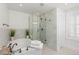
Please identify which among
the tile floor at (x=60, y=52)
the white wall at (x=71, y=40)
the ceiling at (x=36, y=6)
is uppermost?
the ceiling at (x=36, y=6)

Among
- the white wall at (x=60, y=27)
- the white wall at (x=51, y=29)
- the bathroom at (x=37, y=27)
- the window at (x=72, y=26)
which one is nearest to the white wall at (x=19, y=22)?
the bathroom at (x=37, y=27)

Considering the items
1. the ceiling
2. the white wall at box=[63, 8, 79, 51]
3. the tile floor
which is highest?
the ceiling

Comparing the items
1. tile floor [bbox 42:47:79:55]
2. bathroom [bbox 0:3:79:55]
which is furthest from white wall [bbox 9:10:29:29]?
tile floor [bbox 42:47:79:55]

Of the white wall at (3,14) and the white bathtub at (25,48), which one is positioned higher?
the white wall at (3,14)

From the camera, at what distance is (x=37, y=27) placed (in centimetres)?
145

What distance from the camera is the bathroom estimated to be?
4.65ft

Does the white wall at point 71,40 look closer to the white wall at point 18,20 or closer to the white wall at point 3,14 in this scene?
the white wall at point 18,20

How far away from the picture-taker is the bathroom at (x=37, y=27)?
1416 millimetres

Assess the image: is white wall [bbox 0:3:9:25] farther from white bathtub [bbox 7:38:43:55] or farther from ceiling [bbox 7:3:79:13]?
white bathtub [bbox 7:38:43:55]

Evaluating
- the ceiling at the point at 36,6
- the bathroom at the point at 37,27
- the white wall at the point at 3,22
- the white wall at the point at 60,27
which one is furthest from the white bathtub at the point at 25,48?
the ceiling at the point at 36,6

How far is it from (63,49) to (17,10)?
739mm

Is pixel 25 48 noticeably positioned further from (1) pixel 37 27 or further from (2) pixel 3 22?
(2) pixel 3 22

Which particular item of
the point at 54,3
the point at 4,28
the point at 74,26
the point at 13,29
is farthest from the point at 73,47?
the point at 4,28

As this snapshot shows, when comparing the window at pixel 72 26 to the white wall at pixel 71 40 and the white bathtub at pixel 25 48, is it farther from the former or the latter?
the white bathtub at pixel 25 48
